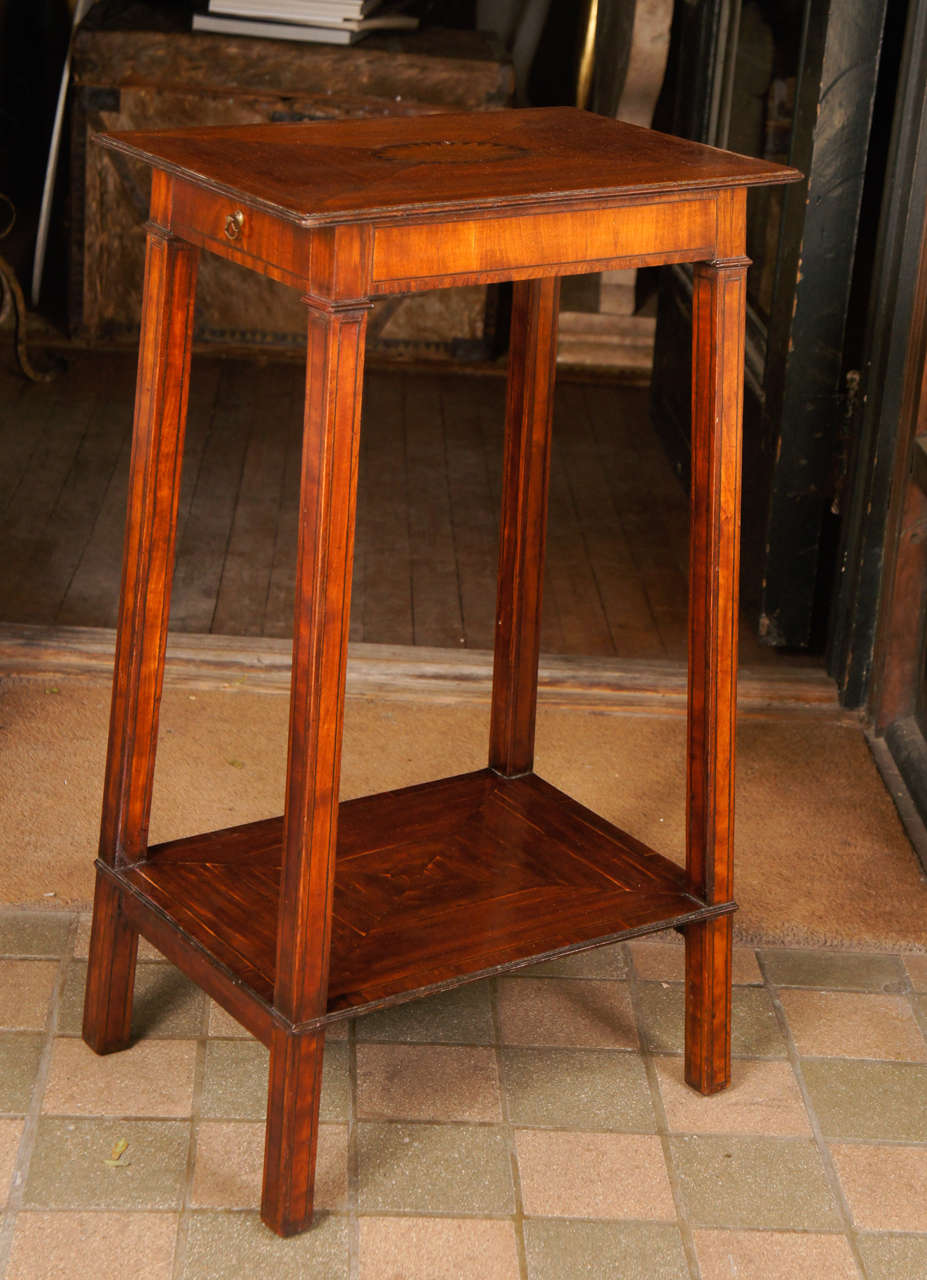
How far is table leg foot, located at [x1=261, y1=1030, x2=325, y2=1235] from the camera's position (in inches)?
77.4

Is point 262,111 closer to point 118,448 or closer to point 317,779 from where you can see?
point 118,448

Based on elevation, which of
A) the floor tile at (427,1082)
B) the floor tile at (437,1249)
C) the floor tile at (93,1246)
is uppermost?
the floor tile at (427,1082)

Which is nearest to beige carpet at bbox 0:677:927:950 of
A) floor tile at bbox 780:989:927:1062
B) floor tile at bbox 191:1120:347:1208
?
floor tile at bbox 780:989:927:1062

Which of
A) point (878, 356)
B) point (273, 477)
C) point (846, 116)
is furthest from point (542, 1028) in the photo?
point (273, 477)

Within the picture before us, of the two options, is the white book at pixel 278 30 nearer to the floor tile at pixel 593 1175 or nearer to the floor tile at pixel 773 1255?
the floor tile at pixel 593 1175

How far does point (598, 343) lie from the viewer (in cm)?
561

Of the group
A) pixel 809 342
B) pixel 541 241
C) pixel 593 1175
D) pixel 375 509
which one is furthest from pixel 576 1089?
pixel 375 509

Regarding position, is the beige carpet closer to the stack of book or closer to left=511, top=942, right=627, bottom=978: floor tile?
left=511, top=942, right=627, bottom=978: floor tile

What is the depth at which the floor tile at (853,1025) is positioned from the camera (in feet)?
8.00

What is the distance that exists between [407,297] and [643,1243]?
3.92 m

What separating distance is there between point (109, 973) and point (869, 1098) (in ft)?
3.46

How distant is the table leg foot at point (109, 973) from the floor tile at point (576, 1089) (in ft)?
1.74

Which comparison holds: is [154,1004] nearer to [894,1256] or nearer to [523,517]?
[523,517]

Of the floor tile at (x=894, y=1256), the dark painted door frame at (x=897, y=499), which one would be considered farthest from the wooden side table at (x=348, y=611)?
the dark painted door frame at (x=897, y=499)
